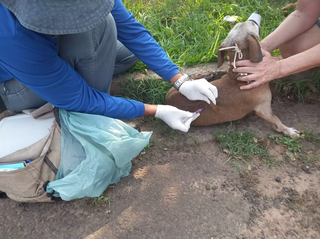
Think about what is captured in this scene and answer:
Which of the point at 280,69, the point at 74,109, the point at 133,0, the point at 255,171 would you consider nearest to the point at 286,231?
the point at 255,171

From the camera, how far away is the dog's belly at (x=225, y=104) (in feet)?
7.98

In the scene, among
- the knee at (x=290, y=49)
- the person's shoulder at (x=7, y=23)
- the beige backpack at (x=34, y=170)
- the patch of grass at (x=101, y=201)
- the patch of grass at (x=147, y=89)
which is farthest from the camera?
the patch of grass at (x=147, y=89)

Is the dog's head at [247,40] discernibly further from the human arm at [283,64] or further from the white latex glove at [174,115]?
the white latex glove at [174,115]

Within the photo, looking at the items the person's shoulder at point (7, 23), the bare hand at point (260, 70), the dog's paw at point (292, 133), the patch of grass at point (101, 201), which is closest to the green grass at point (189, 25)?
the bare hand at point (260, 70)

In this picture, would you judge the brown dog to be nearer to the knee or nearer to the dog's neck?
the dog's neck

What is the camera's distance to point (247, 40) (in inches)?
86.0

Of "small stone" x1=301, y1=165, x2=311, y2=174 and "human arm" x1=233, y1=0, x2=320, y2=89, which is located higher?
"human arm" x1=233, y1=0, x2=320, y2=89

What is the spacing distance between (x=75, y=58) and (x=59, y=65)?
1.14 ft

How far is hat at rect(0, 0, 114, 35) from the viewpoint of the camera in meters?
1.19

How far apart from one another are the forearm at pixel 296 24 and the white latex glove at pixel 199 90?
861 millimetres

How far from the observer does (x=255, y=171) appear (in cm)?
222

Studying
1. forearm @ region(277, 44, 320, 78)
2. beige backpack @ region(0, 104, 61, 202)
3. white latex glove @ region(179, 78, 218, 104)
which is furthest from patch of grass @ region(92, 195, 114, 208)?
forearm @ region(277, 44, 320, 78)

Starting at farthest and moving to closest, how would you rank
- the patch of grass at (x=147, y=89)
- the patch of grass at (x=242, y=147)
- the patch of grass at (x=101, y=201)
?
the patch of grass at (x=147, y=89) → the patch of grass at (x=242, y=147) → the patch of grass at (x=101, y=201)

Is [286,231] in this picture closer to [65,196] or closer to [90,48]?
[65,196]
